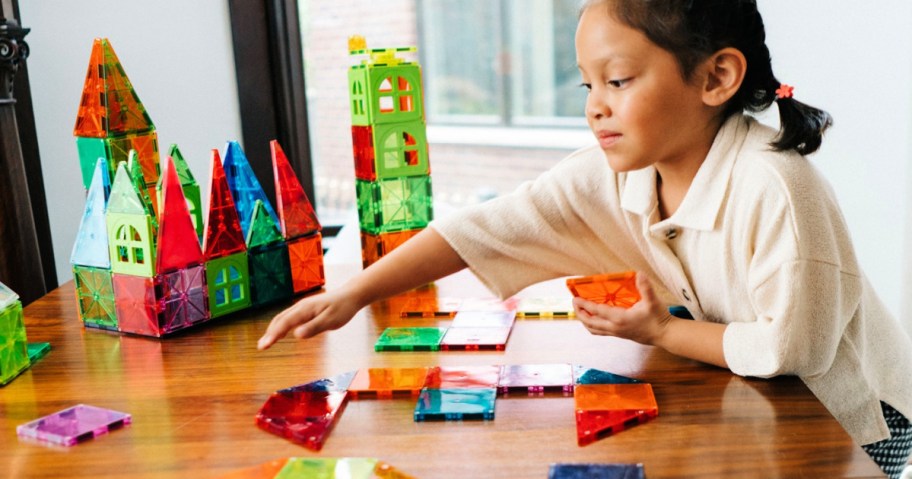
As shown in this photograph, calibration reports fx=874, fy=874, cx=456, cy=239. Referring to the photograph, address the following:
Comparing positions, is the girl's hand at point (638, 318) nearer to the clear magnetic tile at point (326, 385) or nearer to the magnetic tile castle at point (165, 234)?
the clear magnetic tile at point (326, 385)

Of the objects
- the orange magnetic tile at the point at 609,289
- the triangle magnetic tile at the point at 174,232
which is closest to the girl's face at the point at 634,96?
the orange magnetic tile at the point at 609,289

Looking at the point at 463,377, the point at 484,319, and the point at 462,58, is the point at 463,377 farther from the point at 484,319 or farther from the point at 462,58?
the point at 462,58

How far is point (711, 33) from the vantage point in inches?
35.7

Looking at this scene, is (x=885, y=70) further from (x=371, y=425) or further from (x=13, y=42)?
(x=13, y=42)

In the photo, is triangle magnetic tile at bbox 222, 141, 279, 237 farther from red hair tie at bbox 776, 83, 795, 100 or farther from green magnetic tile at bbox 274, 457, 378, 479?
red hair tie at bbox 776, 83, 795, 100

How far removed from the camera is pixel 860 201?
69.1 inches

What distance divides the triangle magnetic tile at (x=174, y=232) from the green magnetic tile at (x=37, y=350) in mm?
155

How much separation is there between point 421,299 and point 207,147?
2.84ft

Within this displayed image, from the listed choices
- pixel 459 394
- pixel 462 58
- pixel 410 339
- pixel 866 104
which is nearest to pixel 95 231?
pixel 410 339

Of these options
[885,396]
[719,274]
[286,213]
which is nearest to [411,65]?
[286,213]

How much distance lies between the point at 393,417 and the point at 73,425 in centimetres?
29

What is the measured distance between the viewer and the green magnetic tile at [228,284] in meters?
1.06

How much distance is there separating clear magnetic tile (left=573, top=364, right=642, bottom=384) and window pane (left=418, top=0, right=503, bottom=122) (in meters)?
3.89

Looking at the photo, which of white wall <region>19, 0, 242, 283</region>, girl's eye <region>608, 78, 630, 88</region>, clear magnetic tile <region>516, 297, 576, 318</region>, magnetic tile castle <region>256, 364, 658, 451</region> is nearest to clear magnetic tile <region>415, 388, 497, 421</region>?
magnetic tile castle <region>256, 364, 658, 451</region>
